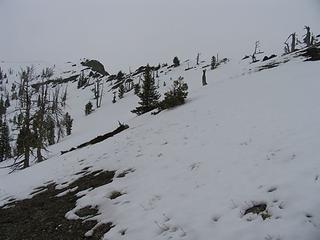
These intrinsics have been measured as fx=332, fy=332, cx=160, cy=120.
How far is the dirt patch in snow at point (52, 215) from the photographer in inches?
324

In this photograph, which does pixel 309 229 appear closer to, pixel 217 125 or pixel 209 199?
pixel 209 199

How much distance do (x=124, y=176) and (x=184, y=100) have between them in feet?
51.7

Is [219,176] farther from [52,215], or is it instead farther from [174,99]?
[174,99]

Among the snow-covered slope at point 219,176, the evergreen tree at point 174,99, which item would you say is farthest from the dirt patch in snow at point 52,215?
the evergreen tree at point 174,99

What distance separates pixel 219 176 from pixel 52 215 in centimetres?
506

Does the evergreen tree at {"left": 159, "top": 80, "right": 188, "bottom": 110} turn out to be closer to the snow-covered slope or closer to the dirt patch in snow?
the snow-covered slope

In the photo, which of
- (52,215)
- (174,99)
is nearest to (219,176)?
(52,215)

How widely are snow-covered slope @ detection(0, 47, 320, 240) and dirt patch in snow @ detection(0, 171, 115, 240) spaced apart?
40cm

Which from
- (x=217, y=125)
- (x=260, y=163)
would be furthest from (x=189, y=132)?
(x=260, y=163)

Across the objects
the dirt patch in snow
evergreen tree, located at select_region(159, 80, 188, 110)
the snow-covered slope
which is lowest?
the dirt patch in snow

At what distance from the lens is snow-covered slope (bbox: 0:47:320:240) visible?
19.5 feet

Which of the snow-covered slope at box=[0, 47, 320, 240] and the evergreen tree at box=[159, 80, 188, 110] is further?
the evergreen tree at box=[159, 80, 188, 110]

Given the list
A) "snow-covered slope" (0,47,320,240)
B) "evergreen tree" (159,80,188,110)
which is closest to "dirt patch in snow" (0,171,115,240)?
"snow-covered slope" (0,47,320,240)

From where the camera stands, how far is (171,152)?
12633 millimetres
